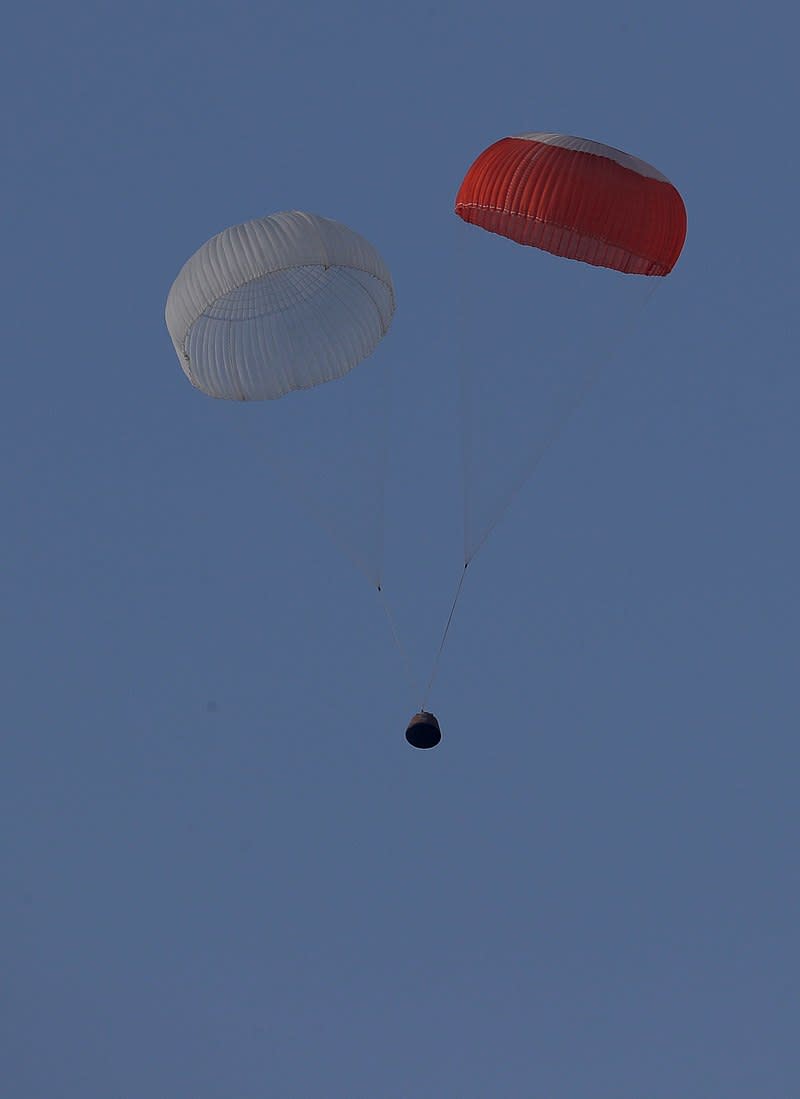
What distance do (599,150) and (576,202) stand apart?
136cm

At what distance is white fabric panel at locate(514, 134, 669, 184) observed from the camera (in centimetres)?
4209

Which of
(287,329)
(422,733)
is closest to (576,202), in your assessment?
(287,329)

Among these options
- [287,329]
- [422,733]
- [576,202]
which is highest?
[576,202]

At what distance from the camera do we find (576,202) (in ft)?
135

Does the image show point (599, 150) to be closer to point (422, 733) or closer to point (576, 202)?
point (576, 202)

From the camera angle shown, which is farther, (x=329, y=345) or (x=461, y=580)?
(x=329, y=345)

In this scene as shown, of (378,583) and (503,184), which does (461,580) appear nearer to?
(378,583)

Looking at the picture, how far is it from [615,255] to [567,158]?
5.50ft

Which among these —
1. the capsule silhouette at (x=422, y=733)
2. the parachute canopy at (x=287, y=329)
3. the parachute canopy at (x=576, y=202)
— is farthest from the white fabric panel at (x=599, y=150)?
the capsule silhouette at (x=422, y=733)

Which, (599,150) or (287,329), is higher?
(599,150)

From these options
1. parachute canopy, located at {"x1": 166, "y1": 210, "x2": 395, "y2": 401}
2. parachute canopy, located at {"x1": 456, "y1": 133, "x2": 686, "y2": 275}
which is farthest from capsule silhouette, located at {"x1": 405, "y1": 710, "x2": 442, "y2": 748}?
parachute canopy, located at {"x1": 456, "y1": 133, "x2": 686, "y2": 275}

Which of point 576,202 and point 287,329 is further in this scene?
point 287,329

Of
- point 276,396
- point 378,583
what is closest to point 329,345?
point 276,396

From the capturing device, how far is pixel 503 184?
137 feet
